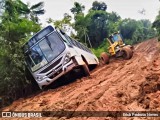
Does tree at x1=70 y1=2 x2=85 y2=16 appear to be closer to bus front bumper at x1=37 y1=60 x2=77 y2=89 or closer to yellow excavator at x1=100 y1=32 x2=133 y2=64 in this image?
yellow excavator at x1=100 y1=32 x2=133 y2=64

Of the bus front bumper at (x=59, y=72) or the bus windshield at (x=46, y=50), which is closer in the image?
the bus front bumper at (x=59, y=72)

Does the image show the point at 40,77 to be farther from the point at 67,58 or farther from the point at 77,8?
the point at 77,8

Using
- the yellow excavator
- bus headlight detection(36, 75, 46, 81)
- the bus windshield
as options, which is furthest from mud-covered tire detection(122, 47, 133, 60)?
bus headlight detection(36, 75, 46, 81)

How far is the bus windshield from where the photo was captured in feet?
35.6

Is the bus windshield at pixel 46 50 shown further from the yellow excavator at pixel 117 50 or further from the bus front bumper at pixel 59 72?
the yellow excavator at pixel 117 50

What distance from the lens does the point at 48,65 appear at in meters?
10.8

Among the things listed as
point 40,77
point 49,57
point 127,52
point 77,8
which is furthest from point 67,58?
point 77,8

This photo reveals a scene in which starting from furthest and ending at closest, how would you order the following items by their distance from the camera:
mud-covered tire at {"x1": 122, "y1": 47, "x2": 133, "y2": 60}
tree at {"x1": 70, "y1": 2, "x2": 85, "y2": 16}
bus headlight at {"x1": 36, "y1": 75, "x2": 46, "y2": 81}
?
tree at {"x1": 70, "y1": 2, "x2": 85, "y2": 16}
mud-covered tire at {"x1": 122, "y1": 47, "x2": 133, "y2": 60}
bus headlight at {"x1": 36, "y1": 75, "x2": 46, "y2": 81}

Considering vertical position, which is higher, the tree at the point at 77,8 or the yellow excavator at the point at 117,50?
the tree at the point at 77,8

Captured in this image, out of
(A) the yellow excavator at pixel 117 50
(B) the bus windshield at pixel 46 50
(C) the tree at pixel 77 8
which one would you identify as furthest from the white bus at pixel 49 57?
(C) the tree at pixel 77 8

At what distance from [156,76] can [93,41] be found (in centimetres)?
3276

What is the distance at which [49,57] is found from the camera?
10883mm

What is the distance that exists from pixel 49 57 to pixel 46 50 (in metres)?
0.33

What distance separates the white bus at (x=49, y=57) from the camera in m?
10.7
